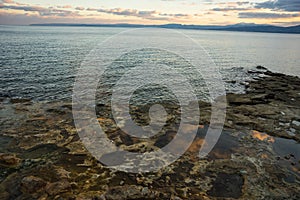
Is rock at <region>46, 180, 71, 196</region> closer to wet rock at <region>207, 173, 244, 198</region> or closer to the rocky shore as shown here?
the rocky shore

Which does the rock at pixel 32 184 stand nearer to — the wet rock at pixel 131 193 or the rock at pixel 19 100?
the wet rock at pixel 131 193

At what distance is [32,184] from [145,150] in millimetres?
8690

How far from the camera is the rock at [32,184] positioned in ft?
44.1

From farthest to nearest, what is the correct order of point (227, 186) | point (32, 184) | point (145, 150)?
point (145, 150) < point (227, 186) < point (32, 184)

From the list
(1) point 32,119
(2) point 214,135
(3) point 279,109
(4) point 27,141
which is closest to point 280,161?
(2) point 214,135

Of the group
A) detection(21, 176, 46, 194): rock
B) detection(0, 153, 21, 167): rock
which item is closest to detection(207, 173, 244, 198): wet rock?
detection(21, 176, 46, 194): rock

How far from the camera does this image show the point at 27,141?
1944 centimetres

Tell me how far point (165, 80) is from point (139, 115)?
66.5 ft

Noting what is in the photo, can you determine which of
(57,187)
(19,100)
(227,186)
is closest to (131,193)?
(57,187)

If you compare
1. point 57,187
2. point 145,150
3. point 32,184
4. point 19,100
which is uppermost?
point 32,184

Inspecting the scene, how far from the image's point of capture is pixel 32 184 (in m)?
13.6

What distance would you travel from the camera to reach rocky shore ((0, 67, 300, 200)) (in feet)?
45.7

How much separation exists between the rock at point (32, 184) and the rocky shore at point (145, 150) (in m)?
0.05

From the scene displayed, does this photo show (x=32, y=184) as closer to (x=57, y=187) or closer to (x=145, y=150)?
(x=57, y=187)
